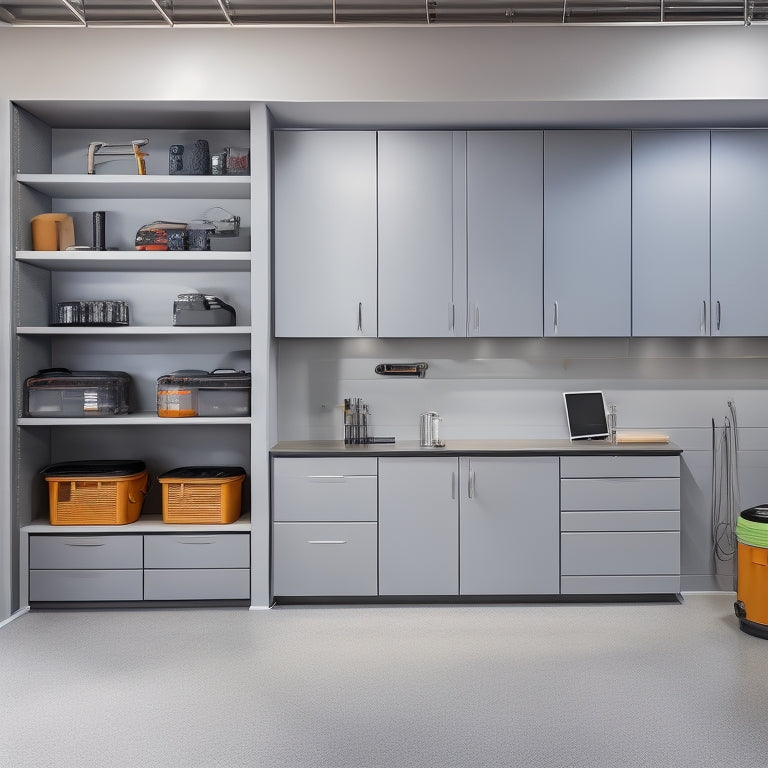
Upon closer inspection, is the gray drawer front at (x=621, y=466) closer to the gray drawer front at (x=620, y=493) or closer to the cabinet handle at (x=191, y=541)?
the gray drawer front at (x=620, y=493)

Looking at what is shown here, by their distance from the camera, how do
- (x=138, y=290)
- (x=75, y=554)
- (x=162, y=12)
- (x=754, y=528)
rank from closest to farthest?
(x=162, y=12) → (x=754, y=528) → (x=75, y=554) → (x=138, y=290)

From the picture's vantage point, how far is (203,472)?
4.08 m

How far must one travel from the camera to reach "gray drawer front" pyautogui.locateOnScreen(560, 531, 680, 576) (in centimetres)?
397

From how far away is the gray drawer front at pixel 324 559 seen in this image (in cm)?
396

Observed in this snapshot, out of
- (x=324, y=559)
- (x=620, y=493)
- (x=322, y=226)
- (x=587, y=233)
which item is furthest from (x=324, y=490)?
(x=587, y=233)

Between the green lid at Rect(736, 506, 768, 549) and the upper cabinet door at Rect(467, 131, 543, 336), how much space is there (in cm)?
145

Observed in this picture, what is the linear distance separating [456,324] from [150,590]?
2263mm

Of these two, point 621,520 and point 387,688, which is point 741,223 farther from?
point 387,688

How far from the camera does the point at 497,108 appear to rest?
3840 mm

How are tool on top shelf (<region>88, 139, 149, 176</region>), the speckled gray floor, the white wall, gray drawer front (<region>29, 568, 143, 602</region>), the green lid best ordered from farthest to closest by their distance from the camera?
1. tool on top shelf (<region>88, 139, 149, 176</region>)
2. gray drawer front (<region>29, 568, 143, 602</region>)
3. the white wall
4. the green lid
5. the speckled gray floor

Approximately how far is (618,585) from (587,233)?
6.57 feet

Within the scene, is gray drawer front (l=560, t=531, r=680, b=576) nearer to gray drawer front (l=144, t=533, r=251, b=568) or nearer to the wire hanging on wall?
the wire hanging on wall

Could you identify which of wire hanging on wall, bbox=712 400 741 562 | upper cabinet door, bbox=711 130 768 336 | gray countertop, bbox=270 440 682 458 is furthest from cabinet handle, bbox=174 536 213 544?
upper cabinet door, bbox=711 130 768 336

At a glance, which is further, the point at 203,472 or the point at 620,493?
the point at 203,472
